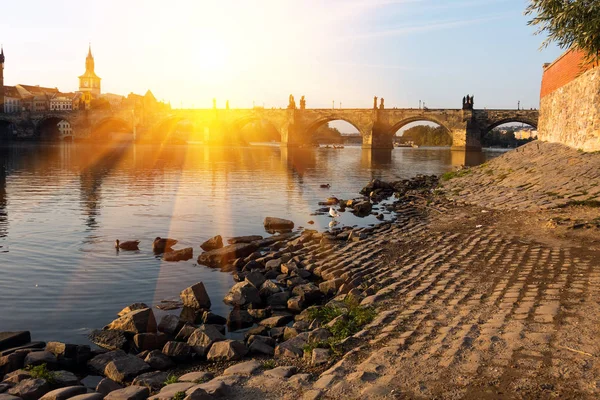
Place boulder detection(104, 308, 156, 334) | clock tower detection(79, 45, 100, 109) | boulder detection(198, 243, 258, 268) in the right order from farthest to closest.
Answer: clock tower detection(79, 45, 100, 109), boulder detection(198, 243, 258, 268), boulder detection(104, 308, 156, 334)

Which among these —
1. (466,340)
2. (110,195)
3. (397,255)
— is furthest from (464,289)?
(110,195)

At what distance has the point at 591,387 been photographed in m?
4.39

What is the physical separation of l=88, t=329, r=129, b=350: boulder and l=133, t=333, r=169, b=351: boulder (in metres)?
0.18

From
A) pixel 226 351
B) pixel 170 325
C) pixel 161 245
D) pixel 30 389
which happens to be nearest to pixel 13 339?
pixel 30 389

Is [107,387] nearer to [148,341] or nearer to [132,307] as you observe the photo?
[148,341]

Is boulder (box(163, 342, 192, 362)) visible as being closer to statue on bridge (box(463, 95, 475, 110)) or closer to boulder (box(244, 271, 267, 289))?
boulder (box(244, 271, 267, 289))

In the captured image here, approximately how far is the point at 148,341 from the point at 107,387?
1.42m

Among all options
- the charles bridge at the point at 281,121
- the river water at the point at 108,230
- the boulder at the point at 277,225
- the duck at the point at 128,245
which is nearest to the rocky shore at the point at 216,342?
the river water at the point at 108,230

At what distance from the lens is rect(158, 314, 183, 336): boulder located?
7.18m

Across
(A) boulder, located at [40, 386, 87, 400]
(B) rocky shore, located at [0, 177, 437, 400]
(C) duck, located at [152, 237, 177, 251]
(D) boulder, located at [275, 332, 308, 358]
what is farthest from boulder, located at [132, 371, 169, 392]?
(C) duck, located at [152, 237, 177, 251]

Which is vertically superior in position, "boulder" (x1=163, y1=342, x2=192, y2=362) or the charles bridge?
the charles bridge

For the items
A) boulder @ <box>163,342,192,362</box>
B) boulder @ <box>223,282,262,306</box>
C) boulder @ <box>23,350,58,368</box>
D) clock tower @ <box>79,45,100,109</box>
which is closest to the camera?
boulder @ <box>23,350,58,368</box>

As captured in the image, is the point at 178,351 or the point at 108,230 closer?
the point at 178,351

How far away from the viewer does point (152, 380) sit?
5516mm
